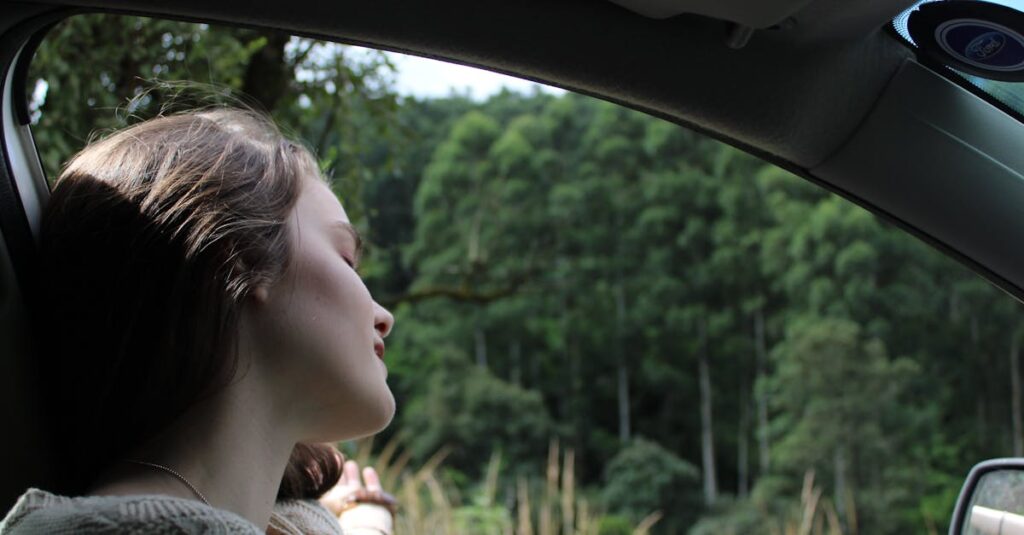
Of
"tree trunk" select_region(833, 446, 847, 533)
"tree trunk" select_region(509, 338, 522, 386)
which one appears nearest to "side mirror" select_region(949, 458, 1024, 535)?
"tree trunk" select_region(833, 446, 847, 533)

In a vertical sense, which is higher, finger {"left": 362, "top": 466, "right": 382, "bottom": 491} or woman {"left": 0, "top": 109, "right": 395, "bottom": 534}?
woman {"left": 0, "top": 109, "right": 395, "bottom": 534}

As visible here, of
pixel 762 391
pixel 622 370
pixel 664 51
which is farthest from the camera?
pixel 622 370

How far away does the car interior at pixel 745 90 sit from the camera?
92 centimetres

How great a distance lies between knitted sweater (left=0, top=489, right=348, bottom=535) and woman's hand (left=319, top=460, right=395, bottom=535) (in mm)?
582

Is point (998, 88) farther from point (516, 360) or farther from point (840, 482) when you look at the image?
point (516, 360)

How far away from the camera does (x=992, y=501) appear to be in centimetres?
120

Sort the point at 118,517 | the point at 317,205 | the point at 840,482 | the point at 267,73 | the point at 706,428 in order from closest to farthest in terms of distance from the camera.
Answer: the point at 118,517
the point at 317,205
the point at 267,73
the point at 840,482
the point at 706,428

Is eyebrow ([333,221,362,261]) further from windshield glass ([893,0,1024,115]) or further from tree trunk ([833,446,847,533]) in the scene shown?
tree trunk ([833,446,847,533])

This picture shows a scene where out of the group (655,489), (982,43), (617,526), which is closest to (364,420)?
(982,43)

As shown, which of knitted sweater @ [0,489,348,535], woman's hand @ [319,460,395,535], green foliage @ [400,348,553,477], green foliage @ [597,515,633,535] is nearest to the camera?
knitted sweater @ [0,489,348,535]

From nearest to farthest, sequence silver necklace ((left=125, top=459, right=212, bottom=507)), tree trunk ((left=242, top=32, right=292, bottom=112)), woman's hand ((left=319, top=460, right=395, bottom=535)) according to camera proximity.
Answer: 1. silver necklace ((left=125, top=459, right=212, bottom=507))
2. woman's hand ((left=319, top=460, right=395, bottom=535))
3. tree trunk ((left=242, top=32, right=292, bottom=112))

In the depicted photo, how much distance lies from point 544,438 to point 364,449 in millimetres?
16796

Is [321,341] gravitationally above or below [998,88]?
below

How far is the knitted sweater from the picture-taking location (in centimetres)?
83
